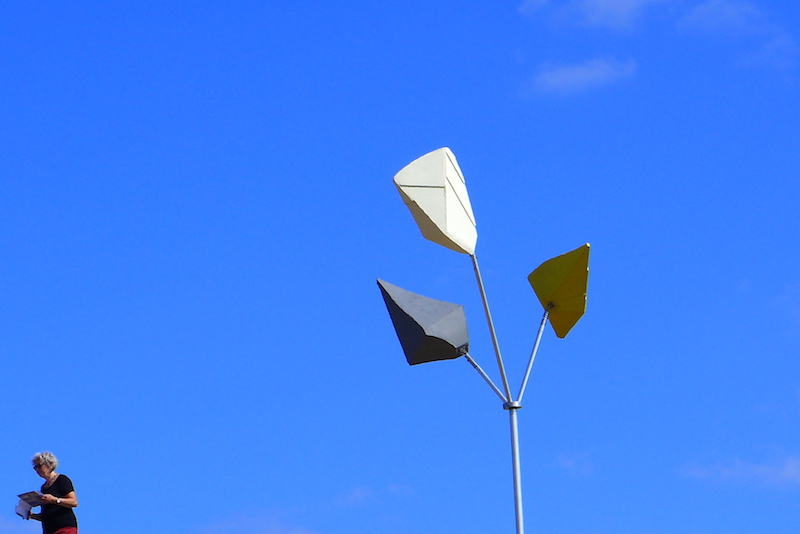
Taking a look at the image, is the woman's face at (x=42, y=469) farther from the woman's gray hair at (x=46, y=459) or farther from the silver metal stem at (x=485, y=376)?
the silver metal stem at (x=485, y=376)

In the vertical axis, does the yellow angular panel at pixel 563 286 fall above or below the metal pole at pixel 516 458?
above

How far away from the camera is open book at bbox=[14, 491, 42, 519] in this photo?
871cm

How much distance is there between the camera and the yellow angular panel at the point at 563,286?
41.0ft

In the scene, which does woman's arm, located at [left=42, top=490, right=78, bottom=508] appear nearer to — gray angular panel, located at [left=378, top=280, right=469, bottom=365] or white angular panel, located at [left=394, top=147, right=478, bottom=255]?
gray angular panel, located at [left=378, top=280, right=469, bottom=365]

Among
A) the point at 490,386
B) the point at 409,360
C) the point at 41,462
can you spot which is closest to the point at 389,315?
the point at 409,360

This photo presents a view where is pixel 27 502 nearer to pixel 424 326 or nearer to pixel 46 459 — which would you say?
pixel 46 459

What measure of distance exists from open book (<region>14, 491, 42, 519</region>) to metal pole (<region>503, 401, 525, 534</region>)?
18.0 ft

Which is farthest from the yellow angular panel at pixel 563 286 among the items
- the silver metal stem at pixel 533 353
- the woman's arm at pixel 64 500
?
the woman's arm at pixel 64 500

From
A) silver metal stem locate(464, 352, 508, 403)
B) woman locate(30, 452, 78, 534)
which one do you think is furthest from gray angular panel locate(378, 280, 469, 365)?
woman locate(30, 452, 78, 534)

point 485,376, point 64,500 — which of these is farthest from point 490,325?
point 64,500

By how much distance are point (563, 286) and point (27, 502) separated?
683cm

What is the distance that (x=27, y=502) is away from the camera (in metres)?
8.78

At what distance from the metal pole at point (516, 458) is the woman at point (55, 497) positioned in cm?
520

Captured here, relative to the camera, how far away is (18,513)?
8.84m
